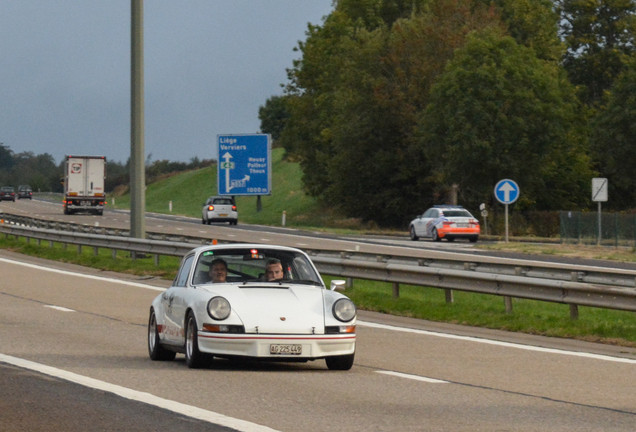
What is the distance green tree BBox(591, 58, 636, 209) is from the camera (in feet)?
196

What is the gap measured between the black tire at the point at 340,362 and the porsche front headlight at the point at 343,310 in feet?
1.39

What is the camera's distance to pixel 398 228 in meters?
66.2

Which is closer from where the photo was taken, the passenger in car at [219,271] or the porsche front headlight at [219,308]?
the porsche front headlight at [219,308]

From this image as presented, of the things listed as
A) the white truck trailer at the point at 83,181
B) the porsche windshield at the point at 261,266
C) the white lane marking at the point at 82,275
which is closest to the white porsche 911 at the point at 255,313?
the porsche windshield at the point at 261,266

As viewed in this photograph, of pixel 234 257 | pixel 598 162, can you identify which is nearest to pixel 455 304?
pixel 234 257

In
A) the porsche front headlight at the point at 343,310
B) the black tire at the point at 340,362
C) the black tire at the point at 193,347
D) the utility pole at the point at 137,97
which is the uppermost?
the utility pole at the point at 137,97

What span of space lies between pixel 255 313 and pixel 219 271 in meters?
1.06

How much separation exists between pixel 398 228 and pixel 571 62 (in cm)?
2252

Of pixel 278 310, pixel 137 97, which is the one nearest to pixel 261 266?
pixel 278 310

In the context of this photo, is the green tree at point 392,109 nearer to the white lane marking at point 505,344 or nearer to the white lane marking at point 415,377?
the white lane marking at point 505,344

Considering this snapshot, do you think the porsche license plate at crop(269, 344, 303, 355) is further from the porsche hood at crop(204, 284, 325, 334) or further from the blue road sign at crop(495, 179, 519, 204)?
the blue road sign at crop(495, 179, 519, 204)

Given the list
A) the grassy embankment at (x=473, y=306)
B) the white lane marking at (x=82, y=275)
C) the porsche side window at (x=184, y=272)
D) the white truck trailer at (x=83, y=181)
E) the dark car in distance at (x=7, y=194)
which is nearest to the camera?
the porsche side window at (x=184, y=272)

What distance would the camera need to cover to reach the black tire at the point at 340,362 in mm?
11000

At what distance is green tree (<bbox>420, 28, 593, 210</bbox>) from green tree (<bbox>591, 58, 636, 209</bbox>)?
164 inches
